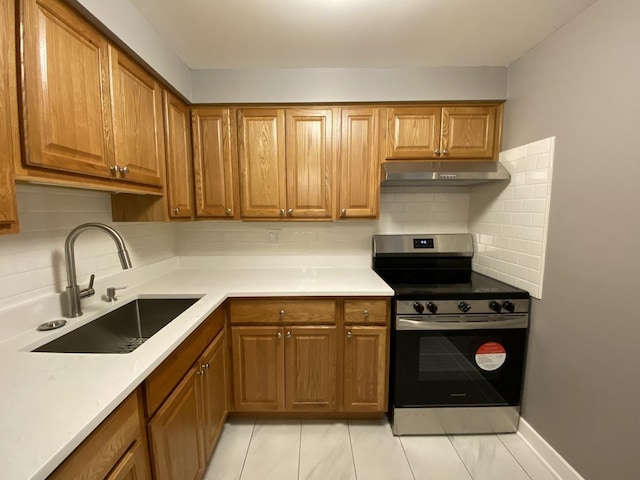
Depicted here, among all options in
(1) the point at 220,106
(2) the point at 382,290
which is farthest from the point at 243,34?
(2) the point at 382,290

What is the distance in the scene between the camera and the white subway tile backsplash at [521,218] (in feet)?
5.09

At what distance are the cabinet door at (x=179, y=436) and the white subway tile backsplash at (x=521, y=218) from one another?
195 cm

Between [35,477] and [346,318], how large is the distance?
4.64ft

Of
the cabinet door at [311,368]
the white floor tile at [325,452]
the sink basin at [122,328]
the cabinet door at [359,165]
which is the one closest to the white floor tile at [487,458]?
the white floor tile at [325,452]

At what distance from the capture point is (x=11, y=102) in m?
0.82

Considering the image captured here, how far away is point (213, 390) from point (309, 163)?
5.06ft

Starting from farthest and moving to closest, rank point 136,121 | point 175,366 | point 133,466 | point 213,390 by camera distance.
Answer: point 213,390
point 136,121
point 175,366
point 133,466

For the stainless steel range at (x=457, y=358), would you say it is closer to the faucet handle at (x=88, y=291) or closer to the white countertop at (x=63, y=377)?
the white countertop at (x=63, y=377)

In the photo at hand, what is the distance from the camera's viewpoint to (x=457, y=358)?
169 centimetres

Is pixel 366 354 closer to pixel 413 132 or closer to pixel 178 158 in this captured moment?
pixel 413 132

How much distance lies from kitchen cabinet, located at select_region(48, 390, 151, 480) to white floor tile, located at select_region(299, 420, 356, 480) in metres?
0.92

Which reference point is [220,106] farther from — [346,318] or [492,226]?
[492,226]

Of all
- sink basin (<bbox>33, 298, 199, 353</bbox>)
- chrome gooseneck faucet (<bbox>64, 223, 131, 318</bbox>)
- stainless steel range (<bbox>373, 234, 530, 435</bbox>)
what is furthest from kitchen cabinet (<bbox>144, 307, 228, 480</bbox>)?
stainless steel range (<bbox>373, 234, 530, 435</bbox>)

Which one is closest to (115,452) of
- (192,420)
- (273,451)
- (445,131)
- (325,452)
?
(192,420)
